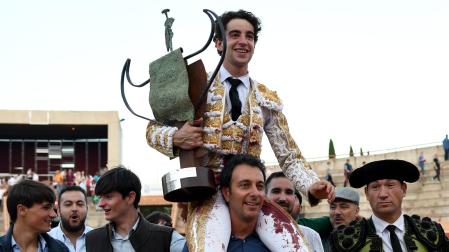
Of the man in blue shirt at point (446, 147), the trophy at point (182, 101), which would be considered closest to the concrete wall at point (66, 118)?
the man in blue shirt at point (446, 147)

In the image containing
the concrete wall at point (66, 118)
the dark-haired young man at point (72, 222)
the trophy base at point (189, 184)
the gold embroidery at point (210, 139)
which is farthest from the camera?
the concrete wall at point (66, 118)

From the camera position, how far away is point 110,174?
5.01 metres

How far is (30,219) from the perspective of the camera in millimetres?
4590

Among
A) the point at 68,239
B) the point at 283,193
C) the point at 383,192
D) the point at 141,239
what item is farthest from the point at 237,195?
the point at 68,239

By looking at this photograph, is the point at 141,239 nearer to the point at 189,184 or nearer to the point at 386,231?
the point at 189,184

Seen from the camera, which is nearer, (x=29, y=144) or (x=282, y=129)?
(x=282, y=129)

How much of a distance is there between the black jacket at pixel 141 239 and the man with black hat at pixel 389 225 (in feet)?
3.56

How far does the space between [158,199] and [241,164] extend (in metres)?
22.6

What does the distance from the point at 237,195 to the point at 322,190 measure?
1.76ft

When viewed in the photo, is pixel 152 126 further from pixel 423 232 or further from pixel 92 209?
pixel 92 209

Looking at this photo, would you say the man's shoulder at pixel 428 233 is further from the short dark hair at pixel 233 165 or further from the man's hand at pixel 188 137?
the man's hand at pixel 188 137

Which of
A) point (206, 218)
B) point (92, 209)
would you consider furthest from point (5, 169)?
point (206, 218)

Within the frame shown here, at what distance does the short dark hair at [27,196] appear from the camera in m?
4.64

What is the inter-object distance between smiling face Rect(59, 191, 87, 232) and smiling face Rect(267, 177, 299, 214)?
1.77m
